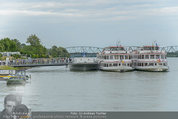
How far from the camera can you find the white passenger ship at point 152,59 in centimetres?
7788

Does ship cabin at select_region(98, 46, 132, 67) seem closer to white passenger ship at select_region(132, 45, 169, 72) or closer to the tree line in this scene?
white passenger ship at select_region(132, 45, 169, 72)

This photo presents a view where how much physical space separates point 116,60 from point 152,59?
326 inches

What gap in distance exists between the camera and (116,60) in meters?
78.3

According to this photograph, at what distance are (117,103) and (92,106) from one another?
3306 mm

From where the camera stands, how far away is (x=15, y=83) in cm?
4516

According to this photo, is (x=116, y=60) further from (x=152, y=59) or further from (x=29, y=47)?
(x=29, y=47)

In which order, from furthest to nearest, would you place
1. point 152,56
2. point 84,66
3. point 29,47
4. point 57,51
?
1. point 57,51
2. point 29,47
3. point 84,66
4. point 152,56

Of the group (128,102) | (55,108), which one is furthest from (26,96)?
(128,102)

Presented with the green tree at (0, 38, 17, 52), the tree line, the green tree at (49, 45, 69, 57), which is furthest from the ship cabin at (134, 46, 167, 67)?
the green tree at (49, 45, 69, 57)

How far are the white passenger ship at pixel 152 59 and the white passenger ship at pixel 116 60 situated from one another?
133 inches

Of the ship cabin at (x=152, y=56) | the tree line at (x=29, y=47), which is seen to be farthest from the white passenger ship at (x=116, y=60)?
the tree line at (x=29, y=47)

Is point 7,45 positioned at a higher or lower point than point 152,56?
higher

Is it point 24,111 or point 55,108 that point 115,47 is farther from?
point 24,111

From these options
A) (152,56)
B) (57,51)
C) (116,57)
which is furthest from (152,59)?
(57,51)
